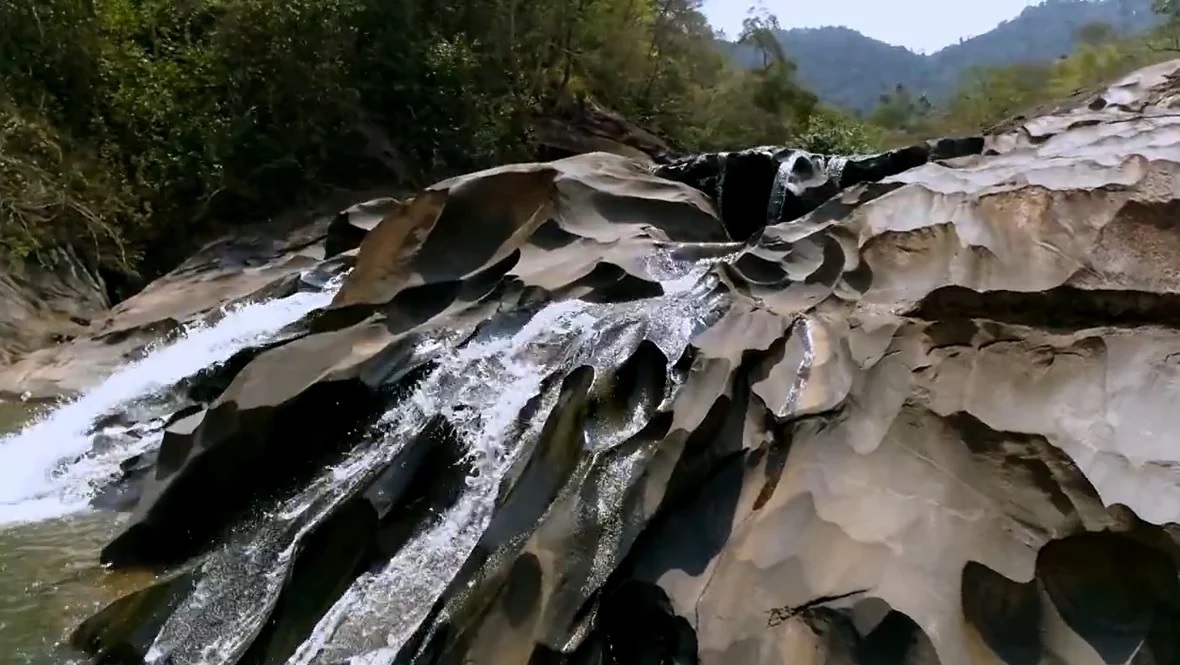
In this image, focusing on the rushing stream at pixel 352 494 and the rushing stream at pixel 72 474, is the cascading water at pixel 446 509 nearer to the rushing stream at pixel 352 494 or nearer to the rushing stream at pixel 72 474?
the rushing stream at pixel 352 494

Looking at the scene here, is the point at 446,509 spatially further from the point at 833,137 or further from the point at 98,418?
the point at 833,137

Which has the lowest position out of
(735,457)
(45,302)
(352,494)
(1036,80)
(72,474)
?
(1036,80)

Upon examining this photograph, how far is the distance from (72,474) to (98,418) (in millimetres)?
962

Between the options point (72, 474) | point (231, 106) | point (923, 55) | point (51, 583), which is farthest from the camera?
point (923, 55)

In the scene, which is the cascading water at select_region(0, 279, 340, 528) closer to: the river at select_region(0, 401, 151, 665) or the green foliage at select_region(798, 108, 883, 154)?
the river at select_region(0, 401, 151, 665)

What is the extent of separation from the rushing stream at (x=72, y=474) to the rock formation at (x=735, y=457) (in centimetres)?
34

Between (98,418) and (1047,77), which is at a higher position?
(98,418)

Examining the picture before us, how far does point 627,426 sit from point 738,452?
1.88 feet

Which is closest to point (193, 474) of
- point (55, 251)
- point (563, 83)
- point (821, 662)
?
point (821, 662)

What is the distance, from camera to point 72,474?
650 cm

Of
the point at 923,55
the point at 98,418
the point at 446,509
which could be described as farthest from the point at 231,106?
the point at 923,55

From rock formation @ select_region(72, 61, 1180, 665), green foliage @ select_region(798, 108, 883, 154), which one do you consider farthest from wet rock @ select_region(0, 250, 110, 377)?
green foliage @ select_region(798, 108, 883, 154)

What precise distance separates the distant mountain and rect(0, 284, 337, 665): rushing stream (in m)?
118

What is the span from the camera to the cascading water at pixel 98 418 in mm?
6219
